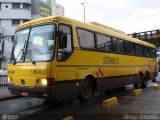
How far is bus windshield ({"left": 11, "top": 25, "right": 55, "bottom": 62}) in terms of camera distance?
33.5 feet

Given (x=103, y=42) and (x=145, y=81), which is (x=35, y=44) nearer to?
(x=103, y=42)

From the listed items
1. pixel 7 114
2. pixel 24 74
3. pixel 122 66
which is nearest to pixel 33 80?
pixel 24 74

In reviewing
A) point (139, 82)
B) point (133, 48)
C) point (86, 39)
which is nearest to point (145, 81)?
point (139, 82)

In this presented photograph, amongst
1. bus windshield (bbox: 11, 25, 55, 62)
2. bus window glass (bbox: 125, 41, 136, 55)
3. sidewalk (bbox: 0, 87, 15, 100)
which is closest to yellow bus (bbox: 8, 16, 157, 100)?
bus windshield (bbox: 11, 25, 55, 62)

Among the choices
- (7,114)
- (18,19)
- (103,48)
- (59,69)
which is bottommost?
(7,114)

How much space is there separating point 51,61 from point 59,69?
0.44 meters

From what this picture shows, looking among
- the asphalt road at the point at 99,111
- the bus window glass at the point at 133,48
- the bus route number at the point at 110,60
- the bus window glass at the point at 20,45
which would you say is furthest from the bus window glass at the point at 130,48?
the bus window glass at the point at 20,45

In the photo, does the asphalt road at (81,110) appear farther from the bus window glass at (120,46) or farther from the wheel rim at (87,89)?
the bus window glass at (120,46)

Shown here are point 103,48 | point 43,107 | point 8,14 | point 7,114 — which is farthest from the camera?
point 8,14

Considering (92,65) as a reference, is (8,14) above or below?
above

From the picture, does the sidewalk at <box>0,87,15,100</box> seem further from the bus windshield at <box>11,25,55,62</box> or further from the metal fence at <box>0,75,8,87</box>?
the bus windshield at <box>11,25,55,62</box>

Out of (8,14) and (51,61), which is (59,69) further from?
(8,14)

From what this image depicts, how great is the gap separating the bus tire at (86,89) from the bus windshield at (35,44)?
219 centimetres

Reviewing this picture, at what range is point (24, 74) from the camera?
10.6m
